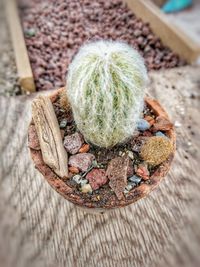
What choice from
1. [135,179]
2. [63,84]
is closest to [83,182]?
[135,179]

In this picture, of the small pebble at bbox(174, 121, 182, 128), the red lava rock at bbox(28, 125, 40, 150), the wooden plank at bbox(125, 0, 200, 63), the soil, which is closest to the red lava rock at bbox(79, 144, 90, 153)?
the red lava rock at bbox(28, 125, 40, 150)

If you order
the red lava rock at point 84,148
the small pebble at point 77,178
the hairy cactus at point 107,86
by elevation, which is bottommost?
the small pebble at point 77,178

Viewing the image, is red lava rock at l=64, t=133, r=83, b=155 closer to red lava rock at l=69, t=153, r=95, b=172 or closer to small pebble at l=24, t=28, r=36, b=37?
red lava rock at l=69, t=153, r=95, b=172

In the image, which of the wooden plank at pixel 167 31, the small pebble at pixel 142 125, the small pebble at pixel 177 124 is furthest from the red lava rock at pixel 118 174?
the wooden plank at pixel 167 31

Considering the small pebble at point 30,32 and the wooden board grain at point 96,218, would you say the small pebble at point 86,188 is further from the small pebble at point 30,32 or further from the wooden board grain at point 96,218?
the small pebble at point 30,32

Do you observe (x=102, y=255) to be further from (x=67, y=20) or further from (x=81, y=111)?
(x=67, y=20)
